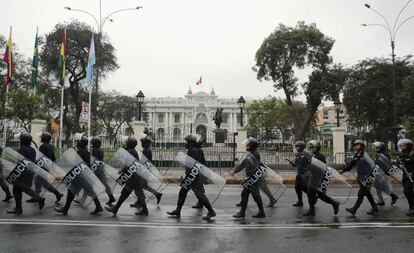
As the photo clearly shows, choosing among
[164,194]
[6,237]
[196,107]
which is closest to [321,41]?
[164,194]

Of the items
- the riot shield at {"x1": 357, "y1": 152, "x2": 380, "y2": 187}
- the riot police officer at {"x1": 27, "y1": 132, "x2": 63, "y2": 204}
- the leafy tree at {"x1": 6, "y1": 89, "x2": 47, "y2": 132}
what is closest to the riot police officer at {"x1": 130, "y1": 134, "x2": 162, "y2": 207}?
the riot police officer at {"x1": 27, "y1": 132, "x2": 63, "y2": 204}

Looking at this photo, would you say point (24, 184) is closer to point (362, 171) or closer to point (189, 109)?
point (362, 171)

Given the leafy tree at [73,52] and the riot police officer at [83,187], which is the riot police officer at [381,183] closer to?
the riot police officer at [83,187]

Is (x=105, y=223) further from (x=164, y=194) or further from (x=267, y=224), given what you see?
(x=164, y=194)

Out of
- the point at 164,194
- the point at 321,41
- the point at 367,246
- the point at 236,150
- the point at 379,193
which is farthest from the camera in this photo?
the point at 321,41

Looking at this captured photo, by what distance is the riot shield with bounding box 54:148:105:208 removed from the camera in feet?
28.3

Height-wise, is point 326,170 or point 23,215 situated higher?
point 326,170

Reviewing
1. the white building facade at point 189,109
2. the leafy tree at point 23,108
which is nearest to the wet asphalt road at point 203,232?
the leafy tree at point 23,108

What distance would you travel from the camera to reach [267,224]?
8062 millimetres

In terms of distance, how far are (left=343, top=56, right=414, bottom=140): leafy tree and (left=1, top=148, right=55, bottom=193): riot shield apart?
104 feet

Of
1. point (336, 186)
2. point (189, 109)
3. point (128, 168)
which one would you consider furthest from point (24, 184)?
point (189, 109)

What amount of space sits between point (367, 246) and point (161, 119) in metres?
88.5

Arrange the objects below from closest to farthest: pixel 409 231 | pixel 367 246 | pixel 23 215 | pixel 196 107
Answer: pixel 367 246, pixel 409 231, pixel 23 215, pixel 196 107

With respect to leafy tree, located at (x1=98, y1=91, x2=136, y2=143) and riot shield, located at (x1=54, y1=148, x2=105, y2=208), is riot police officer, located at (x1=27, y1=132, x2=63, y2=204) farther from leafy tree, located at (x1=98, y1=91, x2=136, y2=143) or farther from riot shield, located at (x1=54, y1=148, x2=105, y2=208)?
leafy tree, located at (x1=98, y1=91, x2=136, y2=143)
